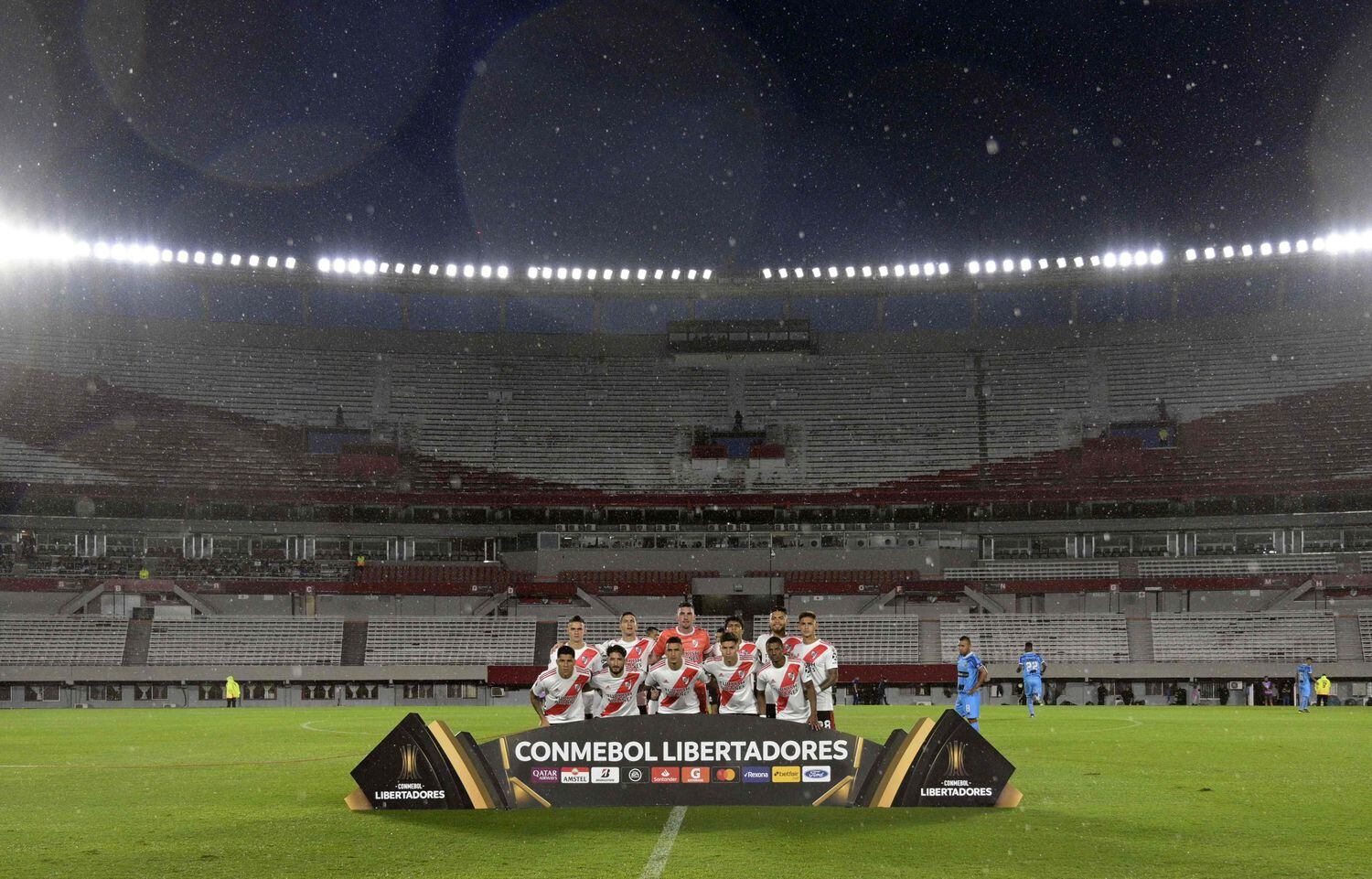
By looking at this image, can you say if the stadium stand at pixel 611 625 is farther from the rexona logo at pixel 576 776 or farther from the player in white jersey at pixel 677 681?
the rexona logo at pixel 576 776

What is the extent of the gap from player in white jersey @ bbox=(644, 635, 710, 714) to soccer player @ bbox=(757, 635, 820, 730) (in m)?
0.72

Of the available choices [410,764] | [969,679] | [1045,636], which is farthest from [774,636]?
[1045,636]

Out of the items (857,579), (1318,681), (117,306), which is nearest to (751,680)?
(1318,681)

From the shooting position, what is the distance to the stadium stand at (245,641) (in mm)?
49750

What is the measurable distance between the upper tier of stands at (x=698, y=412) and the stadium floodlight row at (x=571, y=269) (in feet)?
13.3

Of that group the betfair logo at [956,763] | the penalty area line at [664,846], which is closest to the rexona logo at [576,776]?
the penalty area line at [664,846]

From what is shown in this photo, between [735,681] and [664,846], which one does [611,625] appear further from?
[664,846]

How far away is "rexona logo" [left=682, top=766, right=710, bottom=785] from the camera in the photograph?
12.1 meters

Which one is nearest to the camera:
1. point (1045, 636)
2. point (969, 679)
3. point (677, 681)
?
point (677, 681)

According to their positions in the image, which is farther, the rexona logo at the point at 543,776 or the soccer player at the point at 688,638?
the soccer player at the point at 688,638

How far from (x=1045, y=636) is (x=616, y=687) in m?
41.7

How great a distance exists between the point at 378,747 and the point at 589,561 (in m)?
46.5

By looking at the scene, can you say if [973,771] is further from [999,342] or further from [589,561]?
[999,342]

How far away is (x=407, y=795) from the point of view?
12227mm
